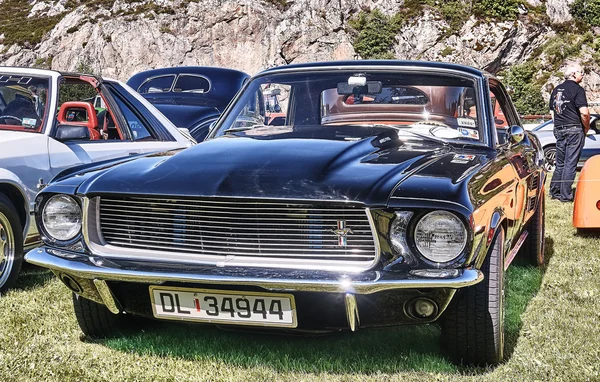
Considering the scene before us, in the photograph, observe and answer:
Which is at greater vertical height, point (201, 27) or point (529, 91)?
point (201, 27)

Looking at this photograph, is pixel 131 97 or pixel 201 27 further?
pixel 201 27

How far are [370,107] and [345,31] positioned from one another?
235 ft

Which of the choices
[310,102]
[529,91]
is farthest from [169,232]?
[529,91]

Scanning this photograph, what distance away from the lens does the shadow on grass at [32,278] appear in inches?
180

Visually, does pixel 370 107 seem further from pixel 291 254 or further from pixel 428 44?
pixel 428 44

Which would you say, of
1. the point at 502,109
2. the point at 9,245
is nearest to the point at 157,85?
the point at 9,245

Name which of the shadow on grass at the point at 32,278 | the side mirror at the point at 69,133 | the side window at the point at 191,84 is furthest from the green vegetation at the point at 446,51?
the shadow on grass at the point at 32,278

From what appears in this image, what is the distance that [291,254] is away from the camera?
2.66m

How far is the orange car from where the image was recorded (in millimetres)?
6027

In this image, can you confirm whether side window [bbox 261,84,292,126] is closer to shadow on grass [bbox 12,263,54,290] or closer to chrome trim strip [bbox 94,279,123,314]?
chrome trim strip [bbox 94,279,123,314]

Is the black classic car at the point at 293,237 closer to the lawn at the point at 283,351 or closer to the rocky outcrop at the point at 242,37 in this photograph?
the lawn at the point at 283,351

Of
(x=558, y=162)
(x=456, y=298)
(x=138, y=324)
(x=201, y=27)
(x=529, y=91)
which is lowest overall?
(x=529, y=91)

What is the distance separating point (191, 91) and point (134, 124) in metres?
4.49

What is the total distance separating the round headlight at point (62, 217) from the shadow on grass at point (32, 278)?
1.62 m
